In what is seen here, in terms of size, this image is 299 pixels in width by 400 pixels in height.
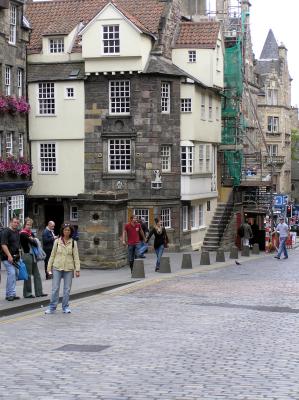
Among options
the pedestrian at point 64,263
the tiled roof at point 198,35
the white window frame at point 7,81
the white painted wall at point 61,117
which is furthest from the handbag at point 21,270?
the tiled roof at point 198,35

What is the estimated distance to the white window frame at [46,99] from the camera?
43.5 m

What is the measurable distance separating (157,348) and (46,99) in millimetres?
32304

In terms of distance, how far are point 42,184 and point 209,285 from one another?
72.3 ft

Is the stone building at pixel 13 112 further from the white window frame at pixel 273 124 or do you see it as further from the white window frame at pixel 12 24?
the white window frame at pixel 273 124

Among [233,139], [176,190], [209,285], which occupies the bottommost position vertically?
[209,285]

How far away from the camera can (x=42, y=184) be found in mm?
44156

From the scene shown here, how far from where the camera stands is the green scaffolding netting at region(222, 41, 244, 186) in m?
52.9

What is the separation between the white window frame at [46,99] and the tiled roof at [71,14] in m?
1.94

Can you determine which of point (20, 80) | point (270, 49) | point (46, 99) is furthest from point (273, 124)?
point (20, 80)

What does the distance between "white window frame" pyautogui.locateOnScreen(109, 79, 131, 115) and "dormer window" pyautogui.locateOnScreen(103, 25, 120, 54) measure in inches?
59.5

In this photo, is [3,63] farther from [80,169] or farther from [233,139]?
[233,139]

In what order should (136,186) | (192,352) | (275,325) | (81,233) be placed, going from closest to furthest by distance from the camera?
(192,352) < (275,325) < (81,233) < (136,186)

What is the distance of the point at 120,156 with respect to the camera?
4294 cm

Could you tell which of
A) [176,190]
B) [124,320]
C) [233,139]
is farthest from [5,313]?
[233,139]
